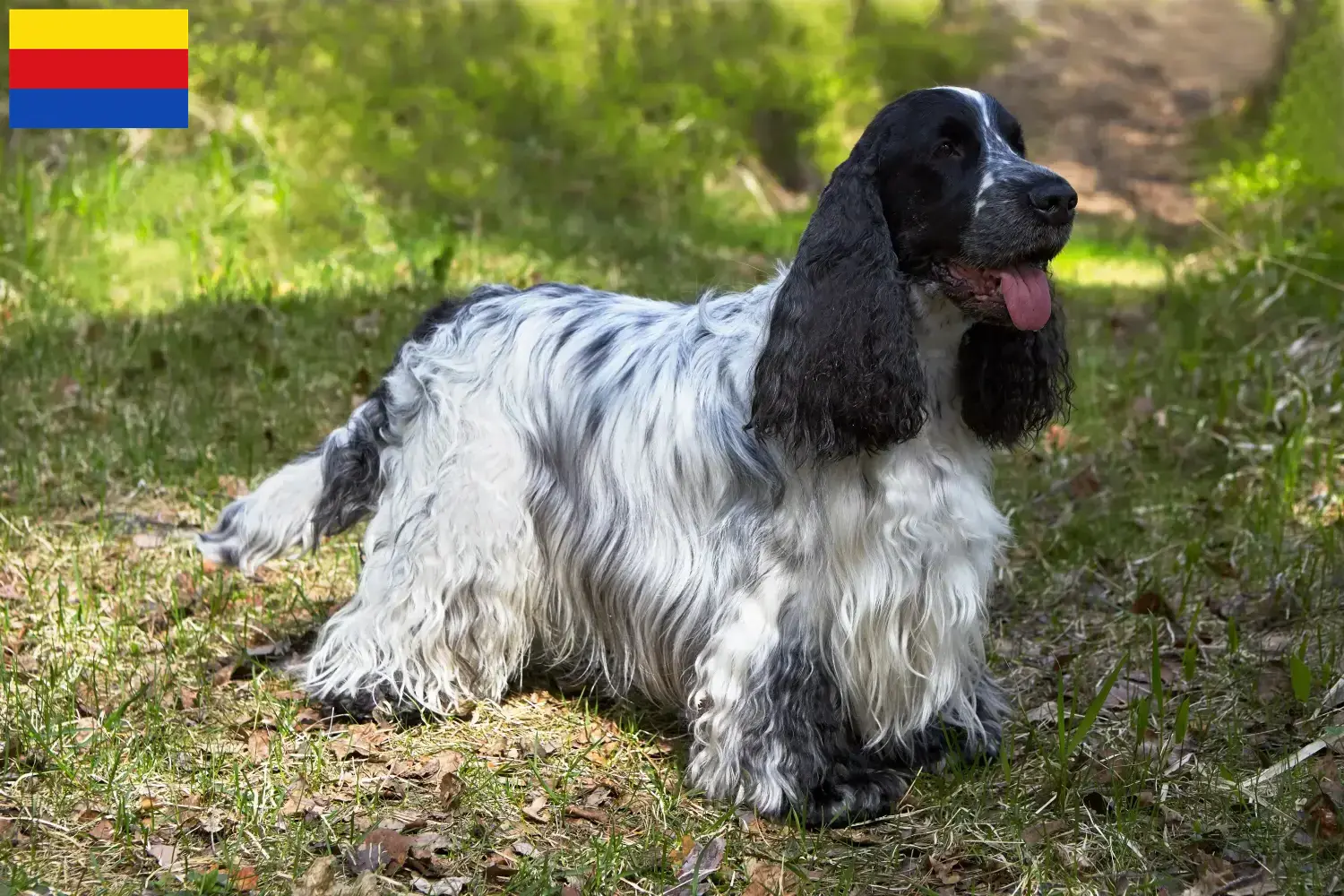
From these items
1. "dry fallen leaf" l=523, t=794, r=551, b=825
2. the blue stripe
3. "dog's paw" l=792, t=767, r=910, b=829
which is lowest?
"dry fallen leaf" l=523, t=794, r=551, b=825

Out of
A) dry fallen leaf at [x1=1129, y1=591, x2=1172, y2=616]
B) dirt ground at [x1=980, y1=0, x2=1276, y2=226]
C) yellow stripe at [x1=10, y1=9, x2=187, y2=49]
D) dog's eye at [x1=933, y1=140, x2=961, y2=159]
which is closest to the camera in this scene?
dog's eye at [x1=933, y1=140, x2=961, y2=159]

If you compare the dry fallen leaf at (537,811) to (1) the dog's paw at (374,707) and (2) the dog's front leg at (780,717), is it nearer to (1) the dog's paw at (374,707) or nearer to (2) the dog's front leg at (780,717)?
(2) the dog's front leg at (780,717)

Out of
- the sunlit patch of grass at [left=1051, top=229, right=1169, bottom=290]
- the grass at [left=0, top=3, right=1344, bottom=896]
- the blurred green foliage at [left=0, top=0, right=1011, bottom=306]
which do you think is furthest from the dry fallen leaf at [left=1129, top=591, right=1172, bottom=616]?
the sunlit patch of grass at [left=1051, top=229, right=1169, bottom=290]

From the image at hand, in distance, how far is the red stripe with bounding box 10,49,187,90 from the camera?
9266mm

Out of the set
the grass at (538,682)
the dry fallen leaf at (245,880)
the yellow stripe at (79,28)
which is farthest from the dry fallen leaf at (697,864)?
the yellow stripe at (79,28)

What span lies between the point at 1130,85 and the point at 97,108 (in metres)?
17.3

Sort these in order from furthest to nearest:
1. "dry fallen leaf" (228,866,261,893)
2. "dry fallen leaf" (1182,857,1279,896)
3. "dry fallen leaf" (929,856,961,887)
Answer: "dry fallen leaf" (929,856,961,887), "dry fallen leaf" (228,866,261,893), "dry fallen leaf" (1182,857,1279,896)

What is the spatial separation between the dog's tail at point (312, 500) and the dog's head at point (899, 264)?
139 cm

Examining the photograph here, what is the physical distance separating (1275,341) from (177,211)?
6285 mm

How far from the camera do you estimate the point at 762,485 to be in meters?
3.63

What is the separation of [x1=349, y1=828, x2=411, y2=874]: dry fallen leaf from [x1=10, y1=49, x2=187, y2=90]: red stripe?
7.34m

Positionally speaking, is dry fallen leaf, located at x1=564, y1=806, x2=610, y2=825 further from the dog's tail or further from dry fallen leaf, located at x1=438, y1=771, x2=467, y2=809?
the dog's tail

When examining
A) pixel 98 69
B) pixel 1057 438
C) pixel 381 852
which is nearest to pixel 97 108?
pixel 98 69

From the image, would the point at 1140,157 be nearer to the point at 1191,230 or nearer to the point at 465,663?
the point at 1191,230
